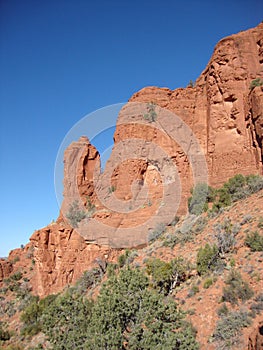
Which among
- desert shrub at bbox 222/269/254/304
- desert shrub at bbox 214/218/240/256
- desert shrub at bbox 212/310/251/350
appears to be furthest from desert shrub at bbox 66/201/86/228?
desert shrub at bbox 212/310/251/350

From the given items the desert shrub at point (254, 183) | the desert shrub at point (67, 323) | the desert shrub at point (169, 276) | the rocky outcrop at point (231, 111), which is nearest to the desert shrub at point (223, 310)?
the desert shrub at point (169, 276)

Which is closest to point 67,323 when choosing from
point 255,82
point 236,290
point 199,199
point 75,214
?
point 236,290

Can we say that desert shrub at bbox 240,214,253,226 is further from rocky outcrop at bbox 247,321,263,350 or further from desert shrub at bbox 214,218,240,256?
rocky outcrop at bbox 247,321,263,350

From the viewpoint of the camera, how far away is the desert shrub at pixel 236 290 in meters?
10.6

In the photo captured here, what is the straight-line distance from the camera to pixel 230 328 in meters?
9.31

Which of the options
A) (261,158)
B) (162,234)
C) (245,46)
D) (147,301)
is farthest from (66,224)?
(245,46)

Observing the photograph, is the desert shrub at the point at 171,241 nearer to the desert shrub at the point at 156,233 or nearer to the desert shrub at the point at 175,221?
the desert shrub at the point at 156,233

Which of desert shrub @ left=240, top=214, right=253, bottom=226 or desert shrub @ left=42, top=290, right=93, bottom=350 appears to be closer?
desert shrub @ left=42, top=290, right=93, bottom=350

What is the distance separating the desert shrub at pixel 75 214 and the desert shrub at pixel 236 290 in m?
18.8

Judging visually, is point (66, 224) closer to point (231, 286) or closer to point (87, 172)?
point (87, 172)

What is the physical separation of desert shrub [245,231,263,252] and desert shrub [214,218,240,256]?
3.13 feet

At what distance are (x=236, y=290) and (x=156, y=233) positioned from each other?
12725 millimetres

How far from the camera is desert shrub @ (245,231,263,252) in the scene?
13.1 meters

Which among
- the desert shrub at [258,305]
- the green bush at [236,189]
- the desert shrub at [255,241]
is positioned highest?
the green bush at [236,189]
